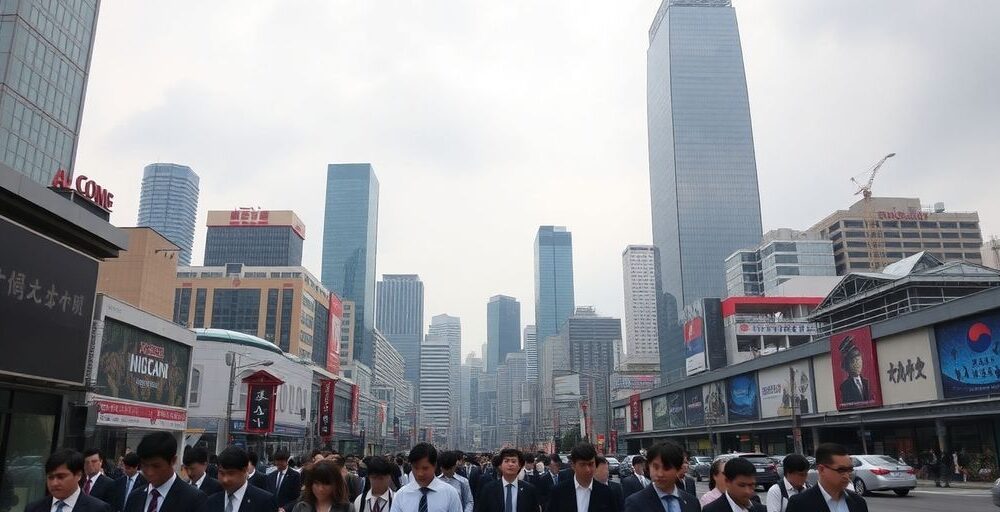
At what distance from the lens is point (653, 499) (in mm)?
5637

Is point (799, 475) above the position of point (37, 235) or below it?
below

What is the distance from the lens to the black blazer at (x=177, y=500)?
5.84 meters

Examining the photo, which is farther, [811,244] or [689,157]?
[689,157]

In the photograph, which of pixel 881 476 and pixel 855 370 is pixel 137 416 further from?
pixel 855 370

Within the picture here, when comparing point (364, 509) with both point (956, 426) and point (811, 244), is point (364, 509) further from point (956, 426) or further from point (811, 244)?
point (811, 244)

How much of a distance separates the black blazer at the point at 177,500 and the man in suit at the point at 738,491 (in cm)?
413

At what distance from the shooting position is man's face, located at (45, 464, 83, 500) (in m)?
5.82

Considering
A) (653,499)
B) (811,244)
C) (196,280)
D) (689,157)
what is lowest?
(653,499)

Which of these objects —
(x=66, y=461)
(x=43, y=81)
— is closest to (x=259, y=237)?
(x=43, y=81)

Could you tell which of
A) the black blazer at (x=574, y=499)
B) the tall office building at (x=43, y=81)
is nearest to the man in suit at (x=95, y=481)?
the black blazer at (x=574, y=499)

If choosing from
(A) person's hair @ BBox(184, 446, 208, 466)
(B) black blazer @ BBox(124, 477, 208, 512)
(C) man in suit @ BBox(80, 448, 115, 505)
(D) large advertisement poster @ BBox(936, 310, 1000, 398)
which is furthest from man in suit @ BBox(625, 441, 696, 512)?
(D) large advertisement poster @ BBox(936, 310, 1000, 398)

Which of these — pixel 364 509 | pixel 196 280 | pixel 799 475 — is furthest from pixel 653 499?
pixel 196 280

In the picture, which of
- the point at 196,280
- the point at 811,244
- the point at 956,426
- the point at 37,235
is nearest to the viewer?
the point at 37,235

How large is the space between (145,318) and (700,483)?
28.5m
